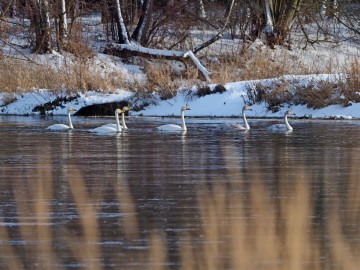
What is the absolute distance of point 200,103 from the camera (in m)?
30.6

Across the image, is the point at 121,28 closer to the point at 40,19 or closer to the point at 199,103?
the point at 40,19

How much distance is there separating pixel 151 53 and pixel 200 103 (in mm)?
6221

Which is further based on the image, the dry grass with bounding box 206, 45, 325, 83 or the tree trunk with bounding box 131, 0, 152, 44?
the tree trunk with bounding box 131, 0, 152, 44

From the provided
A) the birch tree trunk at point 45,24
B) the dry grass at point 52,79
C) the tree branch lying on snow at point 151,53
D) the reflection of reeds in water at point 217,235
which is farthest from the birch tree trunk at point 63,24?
the reflection of reeds in water at point 217,235

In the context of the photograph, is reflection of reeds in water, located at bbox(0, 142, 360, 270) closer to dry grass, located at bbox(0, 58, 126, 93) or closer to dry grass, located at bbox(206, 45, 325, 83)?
dry grass, located at bbox(0, 58, 126, 93)

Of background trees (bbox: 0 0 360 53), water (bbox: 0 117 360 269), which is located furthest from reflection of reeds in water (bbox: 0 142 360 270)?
background trees (bbox: 0 0 360 53)

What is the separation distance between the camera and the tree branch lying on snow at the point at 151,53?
111 ft

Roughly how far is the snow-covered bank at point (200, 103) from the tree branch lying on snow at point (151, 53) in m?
2.09

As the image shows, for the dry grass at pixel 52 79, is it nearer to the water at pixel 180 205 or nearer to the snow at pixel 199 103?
the snow at pixel 199 103

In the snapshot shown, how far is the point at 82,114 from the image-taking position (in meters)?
31.6

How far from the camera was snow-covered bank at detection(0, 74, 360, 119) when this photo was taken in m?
28.9

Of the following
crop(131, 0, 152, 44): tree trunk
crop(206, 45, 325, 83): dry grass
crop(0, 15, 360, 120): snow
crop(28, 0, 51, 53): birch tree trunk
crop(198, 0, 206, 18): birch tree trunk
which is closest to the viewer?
crop(0, 15, 360, 120): snow

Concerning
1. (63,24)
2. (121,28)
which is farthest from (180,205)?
(121,28)

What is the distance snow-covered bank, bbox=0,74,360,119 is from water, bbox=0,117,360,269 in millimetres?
9451
